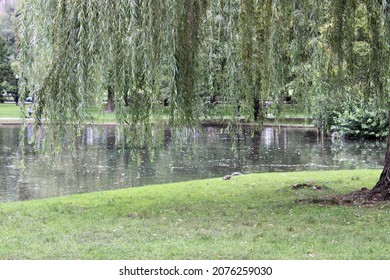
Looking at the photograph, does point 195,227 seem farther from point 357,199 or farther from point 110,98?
point 357,199

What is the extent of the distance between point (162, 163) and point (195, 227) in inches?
445

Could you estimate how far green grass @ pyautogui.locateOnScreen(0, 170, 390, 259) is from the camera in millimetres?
5430

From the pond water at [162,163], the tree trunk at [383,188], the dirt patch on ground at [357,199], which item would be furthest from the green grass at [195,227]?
the pond water at [162,163]

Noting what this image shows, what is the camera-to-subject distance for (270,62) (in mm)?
5543

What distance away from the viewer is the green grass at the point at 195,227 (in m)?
5.43

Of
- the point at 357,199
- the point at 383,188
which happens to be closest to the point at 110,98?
the point at 357,199

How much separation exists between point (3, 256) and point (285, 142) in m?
21.0

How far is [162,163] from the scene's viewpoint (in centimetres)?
1805

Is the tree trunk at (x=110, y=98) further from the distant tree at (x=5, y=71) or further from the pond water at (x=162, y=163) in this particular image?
the distant tree at (x=5, y=71)

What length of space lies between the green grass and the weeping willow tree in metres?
1.24

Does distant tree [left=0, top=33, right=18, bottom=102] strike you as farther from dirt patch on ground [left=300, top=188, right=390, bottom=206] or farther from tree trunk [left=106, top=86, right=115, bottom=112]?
tree trunk [left=106, top=86, right=115, bottom=112]

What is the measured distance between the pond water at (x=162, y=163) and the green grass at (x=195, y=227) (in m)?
1.15
